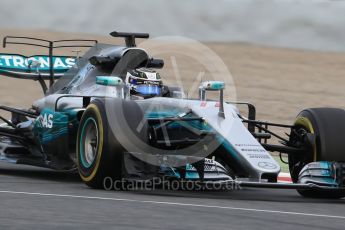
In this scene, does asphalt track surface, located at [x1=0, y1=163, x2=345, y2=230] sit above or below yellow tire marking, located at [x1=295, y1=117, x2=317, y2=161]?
below

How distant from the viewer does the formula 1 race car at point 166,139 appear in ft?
29.9

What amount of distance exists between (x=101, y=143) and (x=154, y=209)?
1461 mm

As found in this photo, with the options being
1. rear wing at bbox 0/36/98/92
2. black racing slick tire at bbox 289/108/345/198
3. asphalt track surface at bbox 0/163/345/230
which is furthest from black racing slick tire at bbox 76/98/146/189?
rear wing at bbox 0/36/98/92

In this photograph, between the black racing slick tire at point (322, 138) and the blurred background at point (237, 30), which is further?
the blurred background at point (237, 30)

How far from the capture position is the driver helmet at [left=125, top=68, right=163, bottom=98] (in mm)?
10547

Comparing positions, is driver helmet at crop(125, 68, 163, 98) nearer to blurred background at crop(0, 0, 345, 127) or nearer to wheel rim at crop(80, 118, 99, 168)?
wheel rim at crop(80, 118, 99, 168)

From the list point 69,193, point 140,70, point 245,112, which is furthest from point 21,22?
point 69,193

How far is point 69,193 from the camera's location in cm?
903

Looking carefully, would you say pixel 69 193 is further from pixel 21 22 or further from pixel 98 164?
pixel 21 22

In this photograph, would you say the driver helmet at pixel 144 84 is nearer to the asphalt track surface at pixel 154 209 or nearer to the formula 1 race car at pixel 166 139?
the formula 1 race car at pixel 166 139

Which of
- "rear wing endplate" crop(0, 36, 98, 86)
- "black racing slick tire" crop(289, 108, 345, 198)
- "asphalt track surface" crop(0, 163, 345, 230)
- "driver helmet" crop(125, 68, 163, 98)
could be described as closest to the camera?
"asphalt track surface" crop(0, 163, 345, 230)

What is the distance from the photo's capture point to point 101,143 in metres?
9.15

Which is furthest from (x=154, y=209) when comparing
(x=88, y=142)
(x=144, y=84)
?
(x=144, y=84)

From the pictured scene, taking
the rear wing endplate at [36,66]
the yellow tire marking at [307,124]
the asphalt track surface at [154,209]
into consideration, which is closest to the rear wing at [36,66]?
the rear wing endplate at [36,66]
